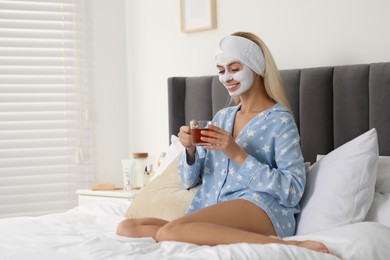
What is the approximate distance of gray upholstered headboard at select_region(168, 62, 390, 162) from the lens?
3.09 m

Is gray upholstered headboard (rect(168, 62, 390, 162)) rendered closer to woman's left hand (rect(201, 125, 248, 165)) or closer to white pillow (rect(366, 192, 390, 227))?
white pillow (rect(366, 192, 390, 227))

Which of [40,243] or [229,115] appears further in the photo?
[229,115]

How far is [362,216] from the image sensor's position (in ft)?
8.56

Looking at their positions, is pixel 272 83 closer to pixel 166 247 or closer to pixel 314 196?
pixel 314 196

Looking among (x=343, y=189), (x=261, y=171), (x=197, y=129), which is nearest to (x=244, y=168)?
(x=261, y=171)

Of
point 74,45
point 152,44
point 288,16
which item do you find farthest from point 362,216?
point 74,45

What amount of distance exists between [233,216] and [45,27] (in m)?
2.51

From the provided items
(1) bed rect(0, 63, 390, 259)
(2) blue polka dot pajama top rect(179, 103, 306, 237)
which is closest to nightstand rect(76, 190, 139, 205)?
(1) bed rect(0, 63, 390, 259)

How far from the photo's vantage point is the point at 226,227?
94.4 inches

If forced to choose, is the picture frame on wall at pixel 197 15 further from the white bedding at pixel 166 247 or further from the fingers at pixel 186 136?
the white bedding at pixel 166 247

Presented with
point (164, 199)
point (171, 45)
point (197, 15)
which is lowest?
point (164, 199)

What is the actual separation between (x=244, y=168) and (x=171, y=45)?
73.4 inches

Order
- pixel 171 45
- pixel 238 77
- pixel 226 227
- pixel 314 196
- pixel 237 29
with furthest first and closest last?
pixel 171 45, pixel 237 29, pixel 238 77, pixel 314 196, pixel 226 227

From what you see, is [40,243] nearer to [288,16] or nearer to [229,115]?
[229,115]
